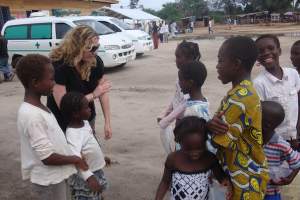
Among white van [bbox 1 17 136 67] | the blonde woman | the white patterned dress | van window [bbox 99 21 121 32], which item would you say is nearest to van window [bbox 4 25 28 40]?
white van [bbox 1 17 136 67]

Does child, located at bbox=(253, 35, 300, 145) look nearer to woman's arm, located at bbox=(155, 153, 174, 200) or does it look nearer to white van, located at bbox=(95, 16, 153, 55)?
woman's arm, located at bbox=(155, 153, 174, 200)

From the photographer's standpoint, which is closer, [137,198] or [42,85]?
[42,85]

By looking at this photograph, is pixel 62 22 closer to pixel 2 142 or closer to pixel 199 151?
pixel 2 142

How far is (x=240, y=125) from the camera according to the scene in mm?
2092

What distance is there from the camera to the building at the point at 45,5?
20312mm

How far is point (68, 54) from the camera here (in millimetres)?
3080

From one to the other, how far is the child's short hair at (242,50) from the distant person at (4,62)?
11052 mm

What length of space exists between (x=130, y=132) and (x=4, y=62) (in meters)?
7.37

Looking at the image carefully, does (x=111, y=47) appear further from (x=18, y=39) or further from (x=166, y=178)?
(x=166, y=178)

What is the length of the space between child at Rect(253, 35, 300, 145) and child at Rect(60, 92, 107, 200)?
4.06 ft

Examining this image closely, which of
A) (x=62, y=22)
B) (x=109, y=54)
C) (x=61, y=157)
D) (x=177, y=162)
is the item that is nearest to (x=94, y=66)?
(x=61, y=157)

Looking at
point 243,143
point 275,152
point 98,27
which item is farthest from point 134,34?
point 243,143

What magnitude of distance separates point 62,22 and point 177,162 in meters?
11.0

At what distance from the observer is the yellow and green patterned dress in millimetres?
2072
